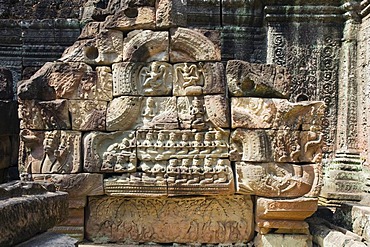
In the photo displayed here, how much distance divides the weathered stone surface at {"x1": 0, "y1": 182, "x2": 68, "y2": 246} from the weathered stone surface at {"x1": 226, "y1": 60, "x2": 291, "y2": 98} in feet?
8.58

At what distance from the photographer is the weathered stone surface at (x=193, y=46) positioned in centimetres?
494

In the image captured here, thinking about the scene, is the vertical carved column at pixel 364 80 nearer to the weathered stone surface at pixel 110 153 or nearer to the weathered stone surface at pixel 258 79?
the weathered stone surface at pixel 258 79

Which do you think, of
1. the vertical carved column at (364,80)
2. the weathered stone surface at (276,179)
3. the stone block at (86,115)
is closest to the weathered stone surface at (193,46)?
the stone block at (86,115)

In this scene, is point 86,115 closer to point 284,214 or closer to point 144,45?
point 144,45

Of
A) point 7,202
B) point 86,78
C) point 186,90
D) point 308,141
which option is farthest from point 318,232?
point 7,202

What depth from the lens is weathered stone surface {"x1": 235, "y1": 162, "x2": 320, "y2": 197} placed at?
15.6 feet

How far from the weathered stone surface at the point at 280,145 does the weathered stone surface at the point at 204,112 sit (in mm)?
259

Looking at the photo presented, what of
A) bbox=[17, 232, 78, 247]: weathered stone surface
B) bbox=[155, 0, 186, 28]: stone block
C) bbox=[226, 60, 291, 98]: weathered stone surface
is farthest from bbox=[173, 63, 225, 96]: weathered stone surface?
bbox=[17, 232, 78, 247]: weathered stone surface

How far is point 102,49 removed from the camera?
5004 mm

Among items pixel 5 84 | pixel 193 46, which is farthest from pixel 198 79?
pixel 5 84

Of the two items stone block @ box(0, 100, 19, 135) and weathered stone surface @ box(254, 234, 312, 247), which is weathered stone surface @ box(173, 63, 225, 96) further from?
stone block @ box(0, 100, 19, 135)

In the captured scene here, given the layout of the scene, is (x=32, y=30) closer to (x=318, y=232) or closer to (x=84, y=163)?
(x=84, y=163)

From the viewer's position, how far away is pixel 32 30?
8.68m

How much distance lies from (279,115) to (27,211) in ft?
10.4
